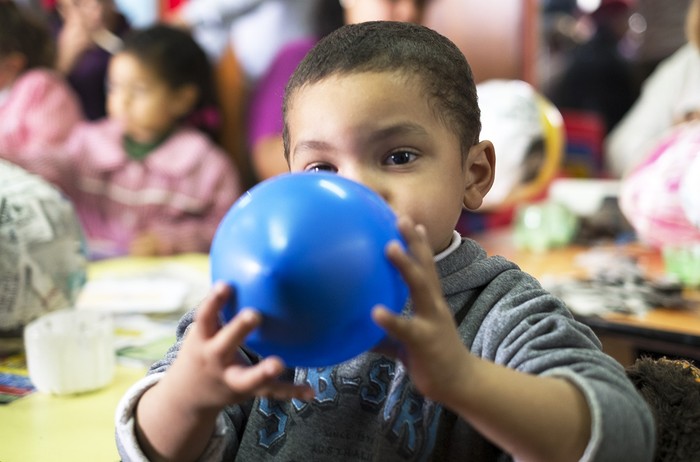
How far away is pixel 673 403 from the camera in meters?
0.77

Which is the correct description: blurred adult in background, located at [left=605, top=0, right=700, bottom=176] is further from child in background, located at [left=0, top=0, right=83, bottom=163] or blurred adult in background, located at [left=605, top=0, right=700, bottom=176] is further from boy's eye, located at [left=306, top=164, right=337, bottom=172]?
boy's eye, located at [left=306, top=164, right=337, bottom=172]

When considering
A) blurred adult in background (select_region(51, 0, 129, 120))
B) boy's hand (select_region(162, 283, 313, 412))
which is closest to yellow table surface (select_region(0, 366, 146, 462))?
boy's hand (select_region(162, 283, 313, 412))

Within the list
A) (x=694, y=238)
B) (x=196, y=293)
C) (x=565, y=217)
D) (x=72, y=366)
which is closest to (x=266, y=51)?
(x=565, y=217)

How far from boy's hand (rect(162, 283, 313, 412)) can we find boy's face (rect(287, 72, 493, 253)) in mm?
246

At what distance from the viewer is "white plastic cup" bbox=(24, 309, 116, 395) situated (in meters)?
1.05

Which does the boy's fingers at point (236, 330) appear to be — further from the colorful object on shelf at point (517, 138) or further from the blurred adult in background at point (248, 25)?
the blurred adult in background at point (248, 25)

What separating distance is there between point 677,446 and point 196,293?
1033 mm

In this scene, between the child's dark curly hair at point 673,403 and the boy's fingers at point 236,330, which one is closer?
the boy's fingers at point 236,330

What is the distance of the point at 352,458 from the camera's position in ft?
2.63

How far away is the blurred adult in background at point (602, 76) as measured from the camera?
4203 millimetres

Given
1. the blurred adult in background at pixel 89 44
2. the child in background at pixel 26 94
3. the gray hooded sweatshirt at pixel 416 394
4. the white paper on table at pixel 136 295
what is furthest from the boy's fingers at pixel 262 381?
the blurred adult in background at pixel 89 44

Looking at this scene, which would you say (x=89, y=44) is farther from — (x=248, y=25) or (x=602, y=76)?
(x=602, y=76)

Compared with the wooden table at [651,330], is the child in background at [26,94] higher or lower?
higher

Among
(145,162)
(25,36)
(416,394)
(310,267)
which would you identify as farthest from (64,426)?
(25,36)
